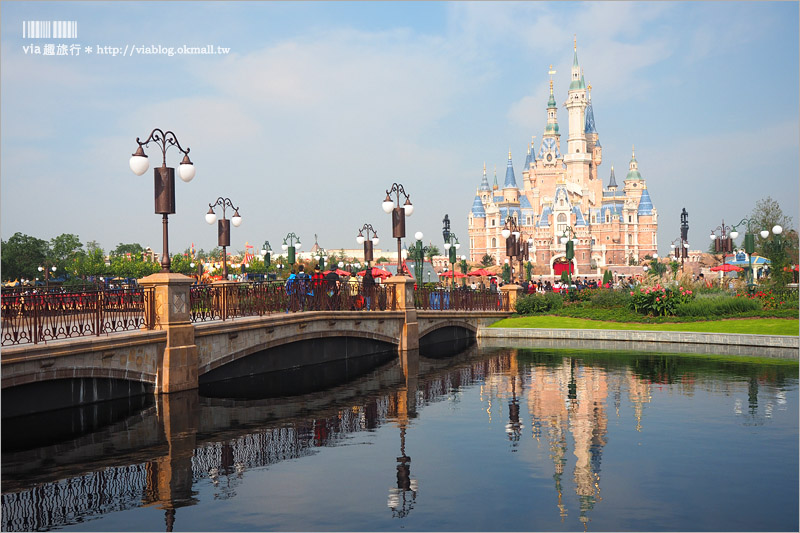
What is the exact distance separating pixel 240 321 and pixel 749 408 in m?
11.7

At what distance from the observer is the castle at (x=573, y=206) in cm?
15875

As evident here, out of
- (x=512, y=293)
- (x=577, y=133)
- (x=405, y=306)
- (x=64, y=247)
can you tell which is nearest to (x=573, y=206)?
(x=577, y=133)

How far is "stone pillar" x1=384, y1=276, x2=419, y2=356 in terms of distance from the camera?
26.5 metres

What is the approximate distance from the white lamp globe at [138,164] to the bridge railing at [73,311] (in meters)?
2.51

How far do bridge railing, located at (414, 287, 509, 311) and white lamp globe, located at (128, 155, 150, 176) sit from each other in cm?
1547

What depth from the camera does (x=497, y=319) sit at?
1369 inches

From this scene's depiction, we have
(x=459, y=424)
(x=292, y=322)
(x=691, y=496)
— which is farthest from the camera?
(x=292, y=322)

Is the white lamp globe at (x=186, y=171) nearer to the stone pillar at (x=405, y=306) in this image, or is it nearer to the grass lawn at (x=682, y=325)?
the stone pillar at (x=405, y=306)

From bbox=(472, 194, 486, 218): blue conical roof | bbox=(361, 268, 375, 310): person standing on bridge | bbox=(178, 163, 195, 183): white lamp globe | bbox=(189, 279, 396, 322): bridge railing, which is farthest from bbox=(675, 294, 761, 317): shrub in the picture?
bbox=(472, 194, 486, 218): blue conical roof

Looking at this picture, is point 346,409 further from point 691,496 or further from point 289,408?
point 691,496

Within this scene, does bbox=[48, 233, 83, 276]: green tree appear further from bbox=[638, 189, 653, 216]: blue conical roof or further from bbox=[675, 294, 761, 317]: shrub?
bbox=[638, 189, 653, 216]: blue conical roof

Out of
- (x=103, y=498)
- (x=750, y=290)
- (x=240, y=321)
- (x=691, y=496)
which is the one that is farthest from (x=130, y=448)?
(x=750, y=290)

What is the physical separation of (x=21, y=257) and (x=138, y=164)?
6519cm

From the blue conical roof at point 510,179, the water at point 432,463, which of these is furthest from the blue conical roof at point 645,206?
the water at point 432,463
